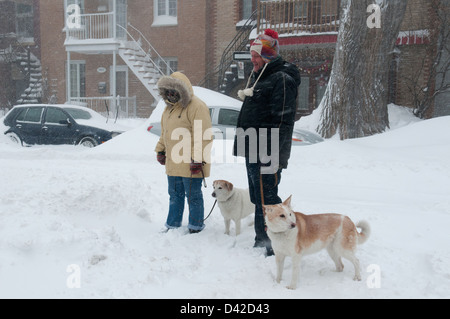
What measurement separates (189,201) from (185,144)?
0.66 meters

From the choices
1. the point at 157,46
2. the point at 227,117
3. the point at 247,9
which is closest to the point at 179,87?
the point at 227,117

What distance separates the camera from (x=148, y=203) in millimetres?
6004

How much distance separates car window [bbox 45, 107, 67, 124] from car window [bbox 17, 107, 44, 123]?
261 mm

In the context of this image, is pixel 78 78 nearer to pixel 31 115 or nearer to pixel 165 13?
pixel 165 13

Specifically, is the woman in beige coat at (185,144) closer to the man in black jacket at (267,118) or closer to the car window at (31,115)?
the man in black jacket at (267,118)

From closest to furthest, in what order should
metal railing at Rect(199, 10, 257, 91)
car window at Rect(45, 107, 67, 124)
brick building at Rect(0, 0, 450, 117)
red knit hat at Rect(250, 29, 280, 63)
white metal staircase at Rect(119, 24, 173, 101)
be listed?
red knit hat at Rect(250, 29, 280, 63)
car window at Rect(45, 107, 67, 124)
brick building at Rect(0, 0, 450, 117)
metal railing at Rect(199, 10, 257, 91)
white metal staircase at Rect(119, 24, 173, 101)

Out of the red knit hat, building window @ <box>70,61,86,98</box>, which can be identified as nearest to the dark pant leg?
the red knit hat

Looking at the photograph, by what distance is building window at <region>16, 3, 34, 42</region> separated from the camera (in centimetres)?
2464

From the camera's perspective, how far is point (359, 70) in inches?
441

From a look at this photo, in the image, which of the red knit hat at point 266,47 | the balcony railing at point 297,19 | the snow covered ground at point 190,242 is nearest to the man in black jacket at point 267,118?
the red knit hat at point 266,47

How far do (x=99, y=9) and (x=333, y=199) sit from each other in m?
20.4

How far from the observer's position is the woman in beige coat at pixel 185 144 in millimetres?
4688

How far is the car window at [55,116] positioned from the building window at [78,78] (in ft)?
37.8

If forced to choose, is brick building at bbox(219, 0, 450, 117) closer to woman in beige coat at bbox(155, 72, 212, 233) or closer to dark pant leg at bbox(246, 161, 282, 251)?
woman in beige coat at bbox(155, 72, 212, 233)
